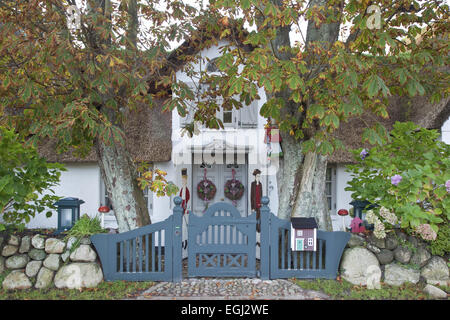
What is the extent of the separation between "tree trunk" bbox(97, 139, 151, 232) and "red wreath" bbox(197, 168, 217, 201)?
10.4ft

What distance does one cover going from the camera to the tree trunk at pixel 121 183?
18.1 ft

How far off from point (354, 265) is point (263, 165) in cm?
407

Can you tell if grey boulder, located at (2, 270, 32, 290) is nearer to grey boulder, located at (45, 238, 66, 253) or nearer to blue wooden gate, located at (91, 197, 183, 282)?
grey boulder, located at (45, 238, 66, 253)

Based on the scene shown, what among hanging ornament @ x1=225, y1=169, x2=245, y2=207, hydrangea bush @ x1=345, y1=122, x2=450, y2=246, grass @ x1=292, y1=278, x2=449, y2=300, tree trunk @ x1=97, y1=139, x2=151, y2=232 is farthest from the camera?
hanging ornament @ x1=225, y1=169, x2=245, y2=207

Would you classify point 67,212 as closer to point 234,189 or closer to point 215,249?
point 215,249

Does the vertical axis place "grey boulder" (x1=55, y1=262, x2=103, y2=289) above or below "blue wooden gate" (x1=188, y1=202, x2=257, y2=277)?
below

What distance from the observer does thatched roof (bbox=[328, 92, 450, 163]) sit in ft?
25.7

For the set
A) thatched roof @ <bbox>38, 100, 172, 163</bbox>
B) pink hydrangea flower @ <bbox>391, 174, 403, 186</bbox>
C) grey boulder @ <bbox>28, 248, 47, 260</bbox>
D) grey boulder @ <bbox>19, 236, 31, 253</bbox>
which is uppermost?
thatched roof @ <bbox>38, 100, 172, 163</bbox>

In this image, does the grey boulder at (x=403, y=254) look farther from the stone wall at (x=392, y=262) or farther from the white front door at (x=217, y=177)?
the white front door at (x=217, y=177)

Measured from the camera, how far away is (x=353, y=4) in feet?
14.2

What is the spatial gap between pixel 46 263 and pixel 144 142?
161 inches

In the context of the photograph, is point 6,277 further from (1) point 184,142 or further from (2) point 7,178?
(1) point 184,142

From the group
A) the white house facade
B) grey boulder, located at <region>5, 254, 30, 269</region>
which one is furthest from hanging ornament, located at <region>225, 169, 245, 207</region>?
grey boulder, located at <region>5, 254, 30, 269</region>

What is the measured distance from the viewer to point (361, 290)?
180 inches
